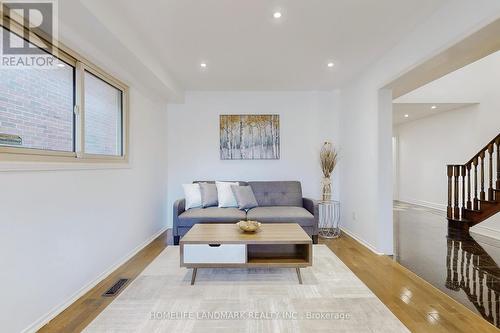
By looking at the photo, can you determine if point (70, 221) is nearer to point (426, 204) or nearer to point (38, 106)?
point (38, 106)

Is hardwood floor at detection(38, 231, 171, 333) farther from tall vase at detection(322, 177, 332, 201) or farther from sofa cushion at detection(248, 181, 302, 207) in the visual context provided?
tall vase at detection(322, 177, 332, 201)

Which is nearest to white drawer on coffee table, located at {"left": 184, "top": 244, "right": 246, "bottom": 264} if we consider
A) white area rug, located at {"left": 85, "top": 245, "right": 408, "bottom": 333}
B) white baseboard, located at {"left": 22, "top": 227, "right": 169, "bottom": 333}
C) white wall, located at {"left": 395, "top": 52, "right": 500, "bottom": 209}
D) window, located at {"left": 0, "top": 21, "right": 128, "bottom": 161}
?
white area rug, located at {"left": 85, "top": 245, "right": 408, "bottom": 333}

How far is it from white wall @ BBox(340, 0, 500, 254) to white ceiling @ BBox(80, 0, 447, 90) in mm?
153

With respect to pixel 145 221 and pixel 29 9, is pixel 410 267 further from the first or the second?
pixel 29 9

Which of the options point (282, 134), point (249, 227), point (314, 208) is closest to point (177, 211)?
point (249, 227)

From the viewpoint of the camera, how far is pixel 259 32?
267cm

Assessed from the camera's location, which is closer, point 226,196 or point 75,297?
point 75,297

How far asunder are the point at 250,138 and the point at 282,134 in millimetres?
592

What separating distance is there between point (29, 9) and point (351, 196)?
14.2 feet

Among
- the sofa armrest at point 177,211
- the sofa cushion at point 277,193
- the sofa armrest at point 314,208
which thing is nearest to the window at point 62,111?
the sofa armrest at point 177,211

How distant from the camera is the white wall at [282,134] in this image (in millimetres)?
4805

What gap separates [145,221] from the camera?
3.83m

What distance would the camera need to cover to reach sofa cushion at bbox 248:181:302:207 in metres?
4.40

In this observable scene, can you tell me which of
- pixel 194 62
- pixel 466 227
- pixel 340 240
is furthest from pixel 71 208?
pixel 466 227
